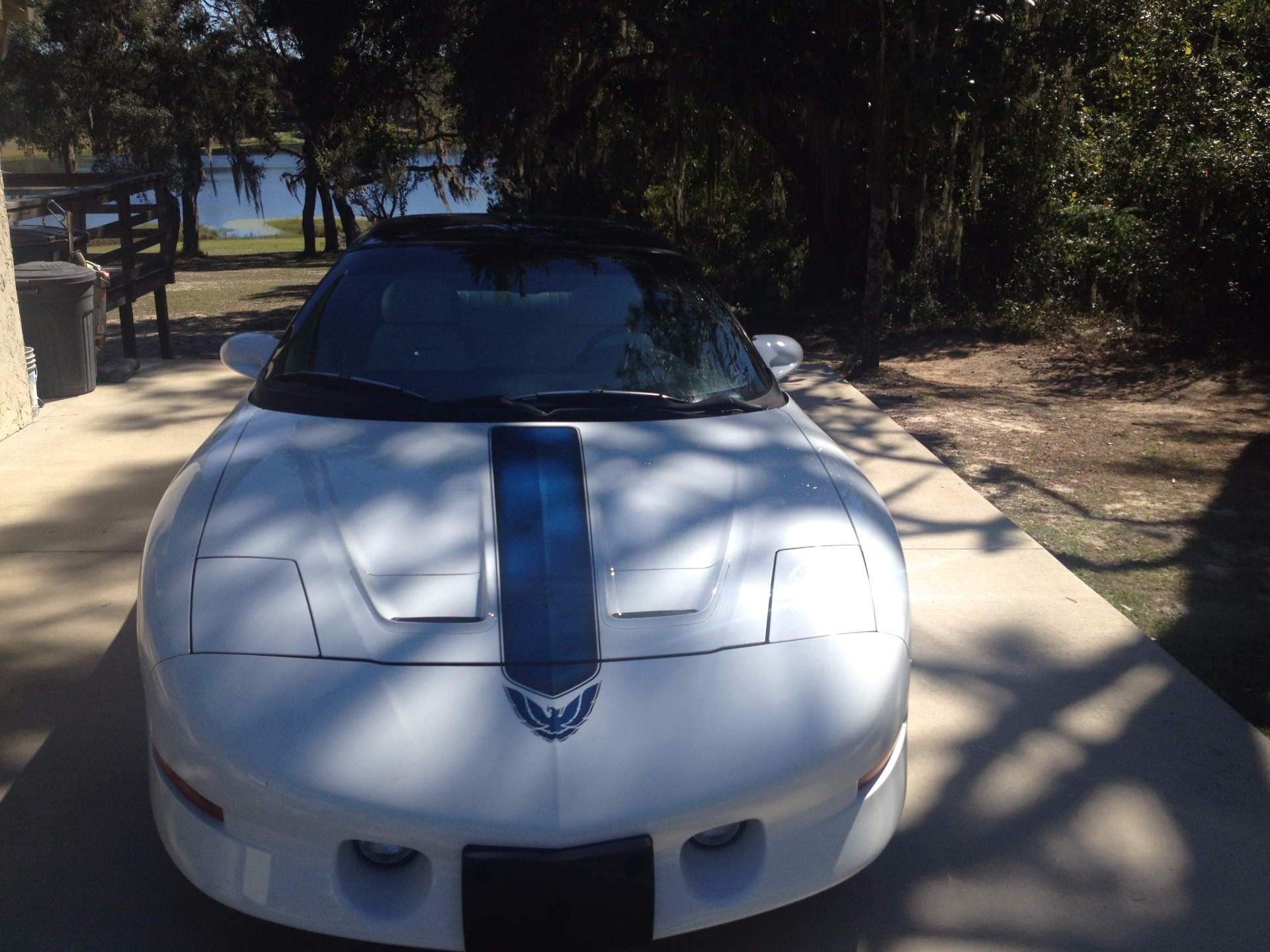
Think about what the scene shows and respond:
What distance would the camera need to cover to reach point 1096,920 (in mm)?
2299

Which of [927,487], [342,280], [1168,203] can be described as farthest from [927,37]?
[342,280]

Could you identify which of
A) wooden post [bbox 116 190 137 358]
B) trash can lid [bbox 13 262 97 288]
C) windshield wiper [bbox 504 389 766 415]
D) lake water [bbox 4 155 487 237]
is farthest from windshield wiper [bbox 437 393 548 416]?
lake water [bbox 4 155 487 237]

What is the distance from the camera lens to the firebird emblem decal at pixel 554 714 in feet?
6.23

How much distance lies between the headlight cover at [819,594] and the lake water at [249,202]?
911 inches

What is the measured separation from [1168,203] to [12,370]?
30.7ft

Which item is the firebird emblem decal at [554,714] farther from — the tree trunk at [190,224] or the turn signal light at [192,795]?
the tree trunk at [190,224]

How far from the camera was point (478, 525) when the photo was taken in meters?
2.39

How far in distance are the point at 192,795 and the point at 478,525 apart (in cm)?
82

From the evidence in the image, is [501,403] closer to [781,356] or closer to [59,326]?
[781,356]

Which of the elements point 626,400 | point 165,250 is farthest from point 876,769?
point 165,250

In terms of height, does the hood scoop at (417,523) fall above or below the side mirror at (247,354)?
below

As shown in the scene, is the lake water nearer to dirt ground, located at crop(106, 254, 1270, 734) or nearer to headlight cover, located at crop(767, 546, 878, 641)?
dirt ground, located at crop(106, 254, 1270, 734)

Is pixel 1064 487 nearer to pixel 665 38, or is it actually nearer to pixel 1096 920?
pixel 1096 920

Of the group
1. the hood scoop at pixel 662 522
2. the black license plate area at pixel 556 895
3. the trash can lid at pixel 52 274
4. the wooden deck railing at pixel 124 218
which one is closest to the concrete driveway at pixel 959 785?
the black license plate area at pixel 556 895
